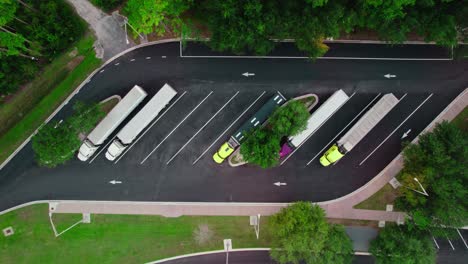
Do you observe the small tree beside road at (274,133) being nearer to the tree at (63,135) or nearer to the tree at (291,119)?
the tree at (291,119)

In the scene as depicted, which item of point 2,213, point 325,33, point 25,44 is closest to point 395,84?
point 325,33

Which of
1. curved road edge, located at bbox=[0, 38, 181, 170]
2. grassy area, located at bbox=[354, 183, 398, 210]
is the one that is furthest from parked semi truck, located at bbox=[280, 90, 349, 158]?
curved road edge, located at bbox=[0, 38, 181, 170]

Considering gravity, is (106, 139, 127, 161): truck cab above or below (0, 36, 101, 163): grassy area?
below

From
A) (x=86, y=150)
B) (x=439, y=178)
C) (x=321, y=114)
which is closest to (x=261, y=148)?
(x=321, y=114)

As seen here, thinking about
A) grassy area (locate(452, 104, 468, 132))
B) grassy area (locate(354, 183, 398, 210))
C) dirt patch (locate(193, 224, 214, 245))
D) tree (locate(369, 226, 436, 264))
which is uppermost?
grassy area (locate(452, 104, 468, 132))

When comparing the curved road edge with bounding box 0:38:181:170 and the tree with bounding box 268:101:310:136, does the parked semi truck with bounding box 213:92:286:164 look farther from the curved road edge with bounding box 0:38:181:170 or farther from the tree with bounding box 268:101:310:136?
the curved road edge with bounding box 0:38:181:170

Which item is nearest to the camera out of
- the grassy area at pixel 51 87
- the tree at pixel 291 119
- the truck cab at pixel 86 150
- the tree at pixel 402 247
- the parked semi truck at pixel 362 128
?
the tree at pixel 402 247

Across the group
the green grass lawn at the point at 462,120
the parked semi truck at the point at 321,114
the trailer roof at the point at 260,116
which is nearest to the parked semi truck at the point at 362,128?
the parked semi truck at the point at 321,114
